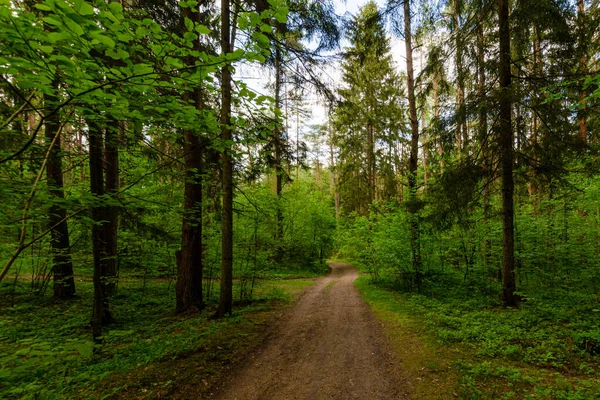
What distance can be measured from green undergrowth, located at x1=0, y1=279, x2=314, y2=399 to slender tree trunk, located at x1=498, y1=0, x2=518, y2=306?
6509 mm

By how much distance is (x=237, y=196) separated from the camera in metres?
7.80

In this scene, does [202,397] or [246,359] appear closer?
[202,397]

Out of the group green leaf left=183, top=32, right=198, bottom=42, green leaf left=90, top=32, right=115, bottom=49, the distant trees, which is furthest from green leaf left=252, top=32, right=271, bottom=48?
green leaf left=90, top=32, right=115, bottom=49

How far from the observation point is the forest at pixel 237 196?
234 cm

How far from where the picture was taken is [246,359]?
4.80 metres

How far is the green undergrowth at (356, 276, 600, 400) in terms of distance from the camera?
359 cm

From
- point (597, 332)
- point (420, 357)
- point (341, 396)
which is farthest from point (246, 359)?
point (597, 332)

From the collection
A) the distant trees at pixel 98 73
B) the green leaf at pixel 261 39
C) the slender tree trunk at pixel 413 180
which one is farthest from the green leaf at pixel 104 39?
the slender tree trunk at pixel 413 180

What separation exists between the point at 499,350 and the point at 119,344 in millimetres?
7091

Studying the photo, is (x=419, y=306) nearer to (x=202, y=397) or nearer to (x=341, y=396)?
(x=341, y=396)

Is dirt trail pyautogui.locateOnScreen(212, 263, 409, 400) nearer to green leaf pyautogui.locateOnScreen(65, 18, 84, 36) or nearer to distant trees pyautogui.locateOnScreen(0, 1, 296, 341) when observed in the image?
distant trees pyautogui.locateOnScreen(0, 1, 296, 341)

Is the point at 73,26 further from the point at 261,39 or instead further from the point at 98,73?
the point at 261,39

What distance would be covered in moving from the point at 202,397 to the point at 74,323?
4782 millimetres

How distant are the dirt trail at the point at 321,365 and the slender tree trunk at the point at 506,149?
3.89 meters
